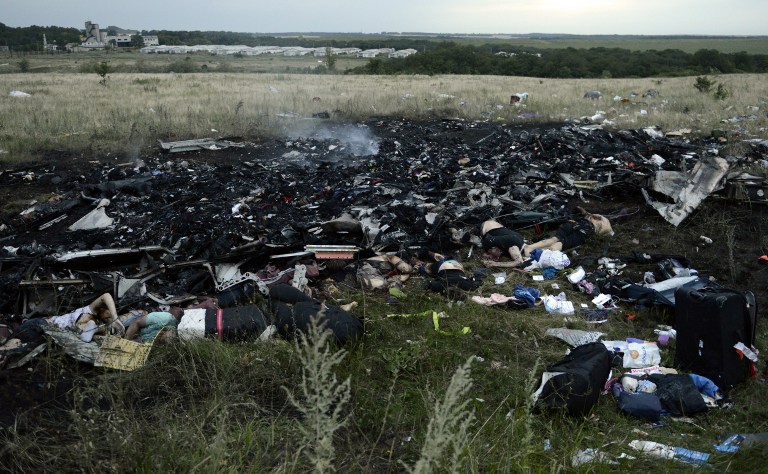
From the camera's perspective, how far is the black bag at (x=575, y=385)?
314 centimetres

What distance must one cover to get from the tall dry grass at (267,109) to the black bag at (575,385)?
10.5 metres

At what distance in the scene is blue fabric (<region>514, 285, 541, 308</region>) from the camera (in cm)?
501

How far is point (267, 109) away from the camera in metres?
15.4

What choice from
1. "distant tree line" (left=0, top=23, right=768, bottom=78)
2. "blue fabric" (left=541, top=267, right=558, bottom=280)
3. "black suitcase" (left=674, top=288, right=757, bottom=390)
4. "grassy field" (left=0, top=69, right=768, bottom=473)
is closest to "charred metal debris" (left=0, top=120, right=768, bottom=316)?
"grassy field" (left=0, top=69, right=768, bottom=473)

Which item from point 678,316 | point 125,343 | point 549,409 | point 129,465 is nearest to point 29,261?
point 125,343

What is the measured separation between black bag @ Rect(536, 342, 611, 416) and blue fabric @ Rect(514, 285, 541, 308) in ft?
5.20

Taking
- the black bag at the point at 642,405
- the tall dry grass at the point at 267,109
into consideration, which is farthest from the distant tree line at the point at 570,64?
the black bag at the point at 642,405

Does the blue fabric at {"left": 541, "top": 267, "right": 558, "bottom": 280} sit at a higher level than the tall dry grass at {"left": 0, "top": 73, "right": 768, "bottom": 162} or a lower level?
lower

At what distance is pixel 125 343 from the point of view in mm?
3738

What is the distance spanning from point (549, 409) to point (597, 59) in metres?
49.0

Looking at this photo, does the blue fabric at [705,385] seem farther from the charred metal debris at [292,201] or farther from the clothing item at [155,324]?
the clothing item at [155,324]

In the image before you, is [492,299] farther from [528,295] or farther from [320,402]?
[320,402]

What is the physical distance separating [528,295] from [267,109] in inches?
478

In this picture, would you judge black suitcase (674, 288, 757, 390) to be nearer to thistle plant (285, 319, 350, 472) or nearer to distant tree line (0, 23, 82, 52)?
thistle plant (285, 319, 350, 472)
